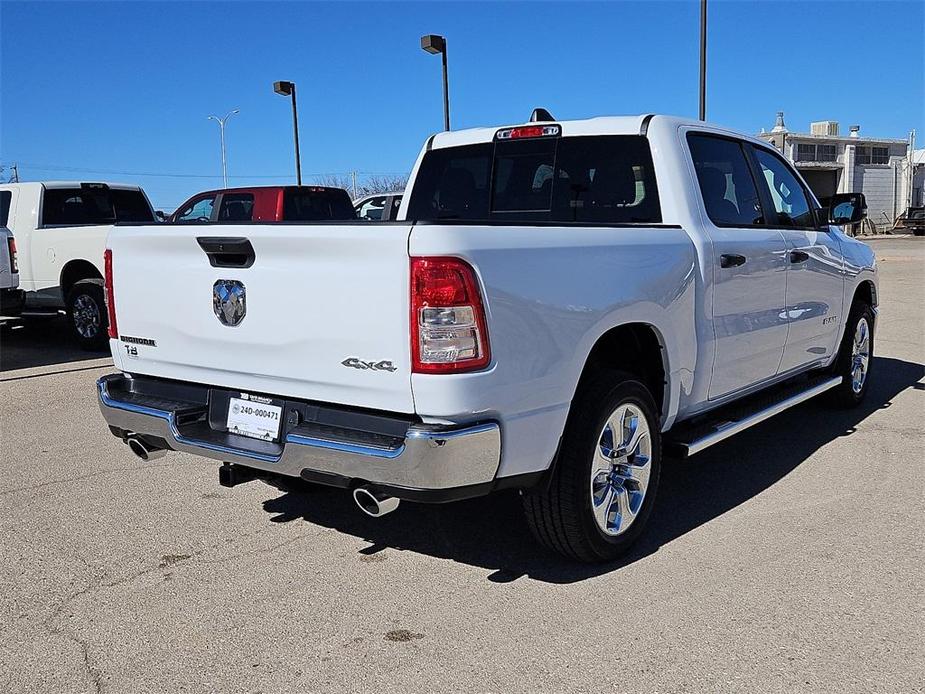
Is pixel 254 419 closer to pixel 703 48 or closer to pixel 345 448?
pixel 345 448

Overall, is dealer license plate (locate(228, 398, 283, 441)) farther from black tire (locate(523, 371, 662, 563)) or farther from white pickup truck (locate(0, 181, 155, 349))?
white pickup truck (locate(0, 181, 155, 349))

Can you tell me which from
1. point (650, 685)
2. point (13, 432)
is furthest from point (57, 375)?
point (650, 685)

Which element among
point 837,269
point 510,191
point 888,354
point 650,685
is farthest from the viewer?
point 888,354

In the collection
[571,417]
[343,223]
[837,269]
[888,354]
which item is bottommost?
[888,354]

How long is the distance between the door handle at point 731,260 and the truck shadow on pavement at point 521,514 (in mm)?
1262

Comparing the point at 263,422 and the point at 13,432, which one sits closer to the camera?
the point at 263,422

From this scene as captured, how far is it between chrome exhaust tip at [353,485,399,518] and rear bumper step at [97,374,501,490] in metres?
0.05

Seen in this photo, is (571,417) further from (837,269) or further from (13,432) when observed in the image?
(13,432)

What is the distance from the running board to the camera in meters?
4.34

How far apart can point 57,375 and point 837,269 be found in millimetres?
7222

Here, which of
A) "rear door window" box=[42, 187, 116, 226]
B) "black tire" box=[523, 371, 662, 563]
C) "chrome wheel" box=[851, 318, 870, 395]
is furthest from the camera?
"rear door window" box=[42, 187, 116, 226]

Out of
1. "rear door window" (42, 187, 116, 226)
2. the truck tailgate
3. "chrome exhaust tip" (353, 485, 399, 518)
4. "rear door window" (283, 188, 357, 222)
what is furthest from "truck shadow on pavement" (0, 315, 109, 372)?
"chrome exhaust tip" (353, 485, 399, 518)

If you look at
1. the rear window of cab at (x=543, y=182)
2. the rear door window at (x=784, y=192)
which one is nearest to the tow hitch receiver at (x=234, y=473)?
the rear window of cab at (x=543, y=182)

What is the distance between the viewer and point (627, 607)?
348 cm
